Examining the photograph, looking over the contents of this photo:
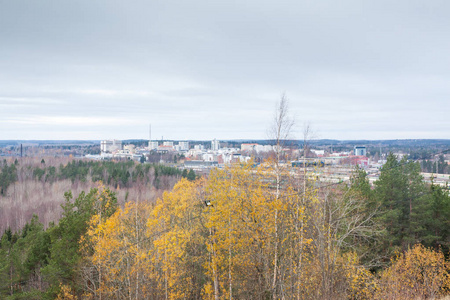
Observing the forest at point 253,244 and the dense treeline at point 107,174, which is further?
the dense treeline at point 107,174

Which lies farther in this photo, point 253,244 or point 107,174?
point 107,174

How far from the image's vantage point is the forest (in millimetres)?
10883

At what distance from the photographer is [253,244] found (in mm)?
10914

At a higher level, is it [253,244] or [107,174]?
[253,244]

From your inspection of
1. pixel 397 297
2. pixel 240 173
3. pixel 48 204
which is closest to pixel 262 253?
pixel 240 173

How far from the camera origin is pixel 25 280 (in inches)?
752

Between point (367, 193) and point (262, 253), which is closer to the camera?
point (262, 253)

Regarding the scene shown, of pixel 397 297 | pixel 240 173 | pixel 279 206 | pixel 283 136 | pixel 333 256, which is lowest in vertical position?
pixel 397 297

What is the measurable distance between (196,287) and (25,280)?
11.4m

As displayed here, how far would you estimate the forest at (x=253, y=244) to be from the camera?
35.7 feet

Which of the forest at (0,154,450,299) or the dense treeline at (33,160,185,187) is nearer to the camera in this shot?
the forest at (0,154,450,299)

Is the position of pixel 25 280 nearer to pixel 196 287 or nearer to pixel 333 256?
pixel 196 287

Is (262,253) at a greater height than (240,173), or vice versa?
(240,173)

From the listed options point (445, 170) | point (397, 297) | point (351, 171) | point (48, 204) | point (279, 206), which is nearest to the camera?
point (279, 206)
